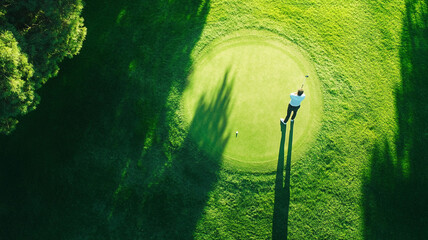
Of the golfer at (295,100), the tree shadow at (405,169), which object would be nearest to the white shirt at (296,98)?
the golfer at (295,100)

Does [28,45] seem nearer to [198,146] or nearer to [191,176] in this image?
[198,146]

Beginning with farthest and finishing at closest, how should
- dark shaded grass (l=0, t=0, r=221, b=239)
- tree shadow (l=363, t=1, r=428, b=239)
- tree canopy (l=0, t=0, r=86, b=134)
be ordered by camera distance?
tree shadow (l=363, t=1, r=428, b=239), dark shaded grass (l=0, t=0, r=221, b=239), tree canopy (l=0, t=0, r=86, b=134)

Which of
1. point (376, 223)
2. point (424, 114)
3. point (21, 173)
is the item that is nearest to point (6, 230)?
point (21, 173)

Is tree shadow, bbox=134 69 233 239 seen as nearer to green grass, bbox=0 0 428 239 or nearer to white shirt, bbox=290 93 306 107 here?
green grass, bbox=0 0 428 239

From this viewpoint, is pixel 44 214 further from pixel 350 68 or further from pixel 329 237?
pixel 350 68

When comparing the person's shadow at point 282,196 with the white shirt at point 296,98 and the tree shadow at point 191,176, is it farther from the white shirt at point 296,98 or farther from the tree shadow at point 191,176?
the tree shadow at point 191,176

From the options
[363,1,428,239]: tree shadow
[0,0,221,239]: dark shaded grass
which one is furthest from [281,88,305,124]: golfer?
[363,1,428,239]: tree shadow
